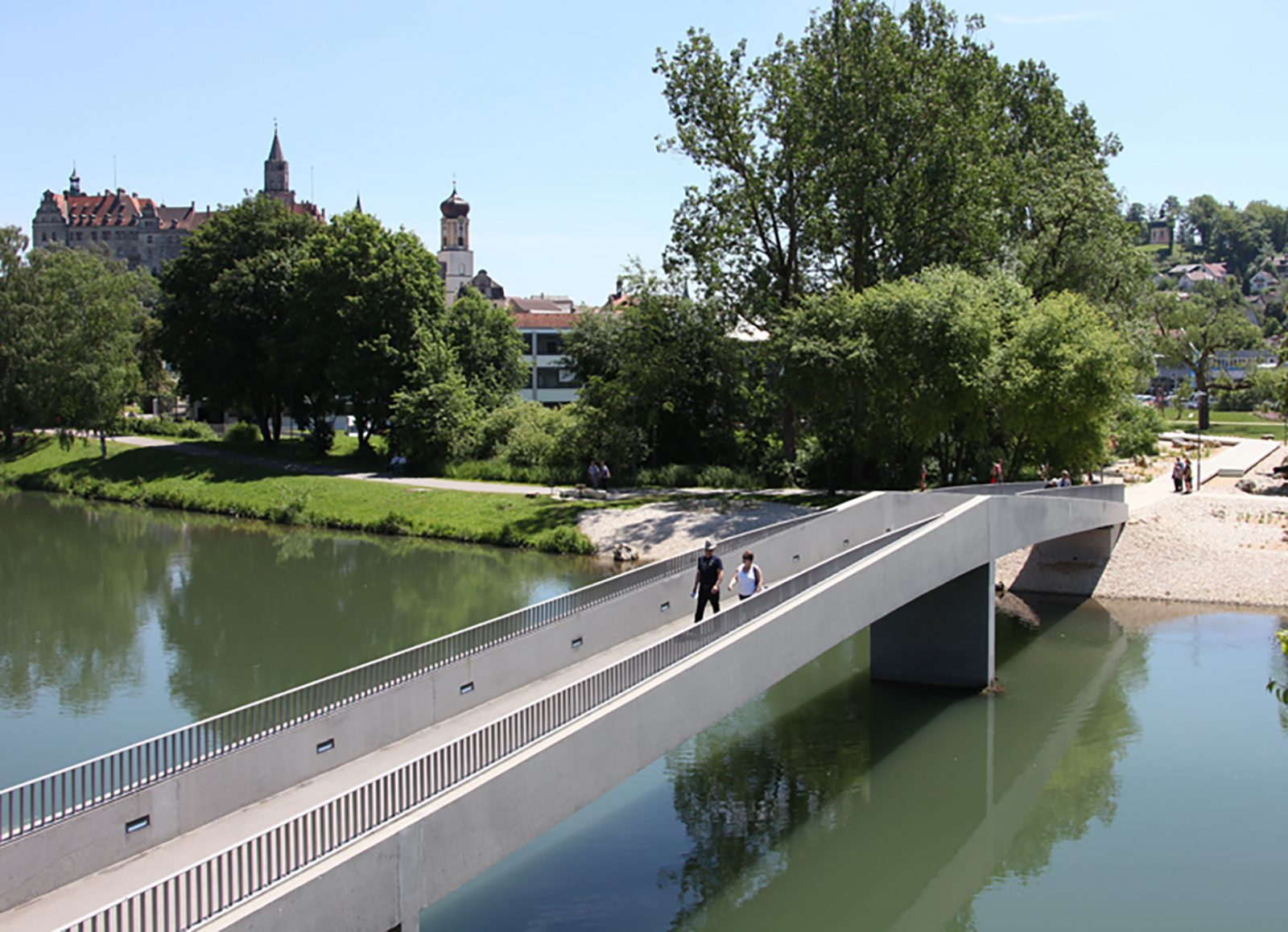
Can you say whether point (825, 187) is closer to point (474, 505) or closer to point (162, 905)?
point (474, 505)

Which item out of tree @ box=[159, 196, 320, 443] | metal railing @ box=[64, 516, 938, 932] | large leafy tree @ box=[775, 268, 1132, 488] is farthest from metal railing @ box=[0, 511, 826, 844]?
tree @ box=[159, 196, 320, 443]

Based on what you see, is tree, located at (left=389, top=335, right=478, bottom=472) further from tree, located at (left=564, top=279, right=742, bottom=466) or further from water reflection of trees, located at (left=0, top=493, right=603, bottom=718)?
water reflection of trees, located at (left=0, top=493, right=603, bottom=718)

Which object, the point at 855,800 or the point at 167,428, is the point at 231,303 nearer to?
the point at 167,428

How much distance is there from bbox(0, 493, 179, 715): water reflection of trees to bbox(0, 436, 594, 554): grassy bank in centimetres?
276

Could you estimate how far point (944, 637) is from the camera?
23766 mm

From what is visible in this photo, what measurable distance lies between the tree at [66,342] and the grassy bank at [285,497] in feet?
7.91

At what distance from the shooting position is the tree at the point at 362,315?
5322cm

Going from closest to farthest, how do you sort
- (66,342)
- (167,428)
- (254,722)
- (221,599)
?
(254,722) → (221,599) → (66,342) → (167,428)

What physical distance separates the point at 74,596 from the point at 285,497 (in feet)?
45.5

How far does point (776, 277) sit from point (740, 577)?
89.0ft

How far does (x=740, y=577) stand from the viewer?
1678 cm

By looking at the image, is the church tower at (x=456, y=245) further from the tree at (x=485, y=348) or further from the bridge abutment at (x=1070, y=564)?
the bridge abutment at (x=1070, y=564)

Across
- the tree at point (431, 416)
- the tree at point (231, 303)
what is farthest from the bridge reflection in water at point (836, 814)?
the tree at point (231, 303)

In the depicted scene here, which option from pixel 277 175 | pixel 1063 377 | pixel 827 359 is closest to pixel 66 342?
pixel 827 359
